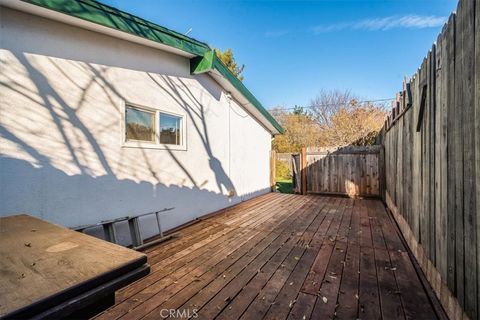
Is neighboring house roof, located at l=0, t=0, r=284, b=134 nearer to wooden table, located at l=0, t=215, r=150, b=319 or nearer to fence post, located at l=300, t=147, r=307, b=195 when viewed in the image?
wooden table, located at l=0, t=215, r=150, b=319

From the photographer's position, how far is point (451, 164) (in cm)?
Answer: 167

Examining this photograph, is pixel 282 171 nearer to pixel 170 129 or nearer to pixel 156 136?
pixel 170 129

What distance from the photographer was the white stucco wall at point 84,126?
236 centimetres

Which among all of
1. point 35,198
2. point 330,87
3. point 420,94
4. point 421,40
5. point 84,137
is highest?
point 330,87

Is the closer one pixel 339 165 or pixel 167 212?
pixel 167 212

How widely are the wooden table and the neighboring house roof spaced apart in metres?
2.51

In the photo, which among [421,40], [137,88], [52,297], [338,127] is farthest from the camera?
[338,127]

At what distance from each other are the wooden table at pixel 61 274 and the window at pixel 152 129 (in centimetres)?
247

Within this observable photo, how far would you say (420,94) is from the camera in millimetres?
2623

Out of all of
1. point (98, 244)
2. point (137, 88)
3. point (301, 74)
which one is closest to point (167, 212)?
point (137, 88)

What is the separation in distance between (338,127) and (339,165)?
554cm

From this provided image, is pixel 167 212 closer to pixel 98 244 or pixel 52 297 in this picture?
pixel 98 244

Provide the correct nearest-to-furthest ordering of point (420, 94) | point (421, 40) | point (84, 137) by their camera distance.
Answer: point (420, 94)
point (84, 137)
point (421, 40)

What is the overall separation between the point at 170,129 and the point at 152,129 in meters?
0.43
